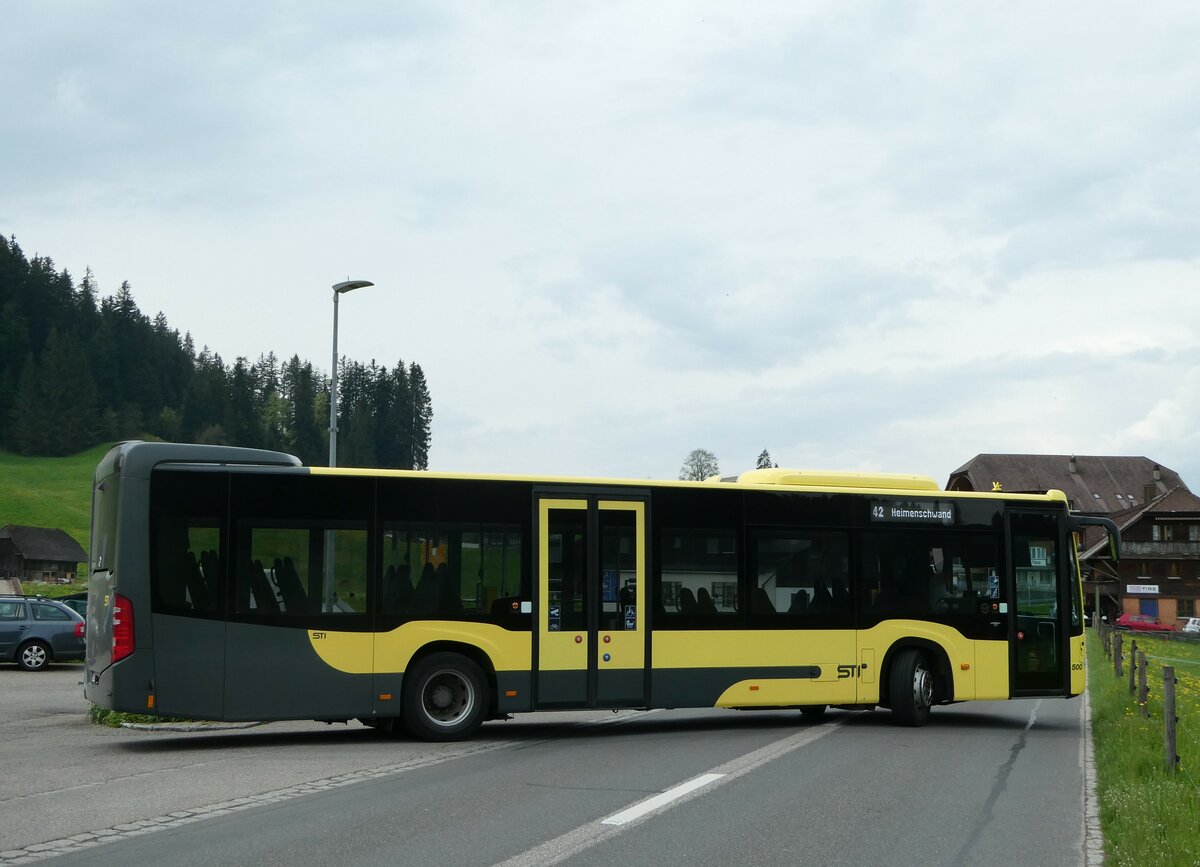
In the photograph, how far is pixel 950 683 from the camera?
1709 centimetres

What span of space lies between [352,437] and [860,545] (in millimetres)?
145629

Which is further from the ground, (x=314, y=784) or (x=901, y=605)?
(x=901, y=605)

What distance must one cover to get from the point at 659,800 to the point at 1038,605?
9130 mm

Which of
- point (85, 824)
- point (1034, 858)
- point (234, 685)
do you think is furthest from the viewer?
point (234, 685)

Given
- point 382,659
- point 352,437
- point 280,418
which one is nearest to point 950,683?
point 382,659

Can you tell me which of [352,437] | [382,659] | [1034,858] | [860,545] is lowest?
[1034,858]

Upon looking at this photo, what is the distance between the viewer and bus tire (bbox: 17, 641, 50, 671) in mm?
27734

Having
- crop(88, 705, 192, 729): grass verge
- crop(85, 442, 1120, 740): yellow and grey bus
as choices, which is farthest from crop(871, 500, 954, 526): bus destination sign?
crop(88, 705, 192, 729): grass verge

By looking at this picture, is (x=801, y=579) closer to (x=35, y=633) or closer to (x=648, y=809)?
(x=648, y=809)

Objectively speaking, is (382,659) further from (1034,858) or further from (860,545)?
(1034,858)

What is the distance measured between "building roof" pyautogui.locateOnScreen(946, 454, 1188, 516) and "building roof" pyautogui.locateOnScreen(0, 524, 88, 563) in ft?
256

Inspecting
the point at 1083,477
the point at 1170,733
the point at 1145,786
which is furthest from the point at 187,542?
the point at 1083,477

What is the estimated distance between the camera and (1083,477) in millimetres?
119875

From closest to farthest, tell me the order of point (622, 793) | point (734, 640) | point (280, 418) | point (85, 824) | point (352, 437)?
point (85, 824), point (622, 793), point (734, 640), point (352, 437), point (280, 418)
